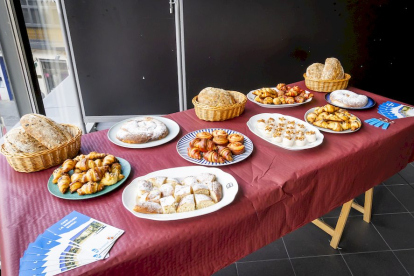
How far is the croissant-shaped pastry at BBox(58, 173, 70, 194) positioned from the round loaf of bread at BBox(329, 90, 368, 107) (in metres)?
1.52

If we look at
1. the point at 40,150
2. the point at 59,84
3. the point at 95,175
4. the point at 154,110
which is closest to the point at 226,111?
the point at 95,175

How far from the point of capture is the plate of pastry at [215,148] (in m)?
1.23

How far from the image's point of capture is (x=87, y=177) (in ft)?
3.46

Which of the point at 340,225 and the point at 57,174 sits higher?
the point at 57,174

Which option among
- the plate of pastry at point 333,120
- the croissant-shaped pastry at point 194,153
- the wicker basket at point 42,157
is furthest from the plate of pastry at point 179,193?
the plate of pastry at point 333,120

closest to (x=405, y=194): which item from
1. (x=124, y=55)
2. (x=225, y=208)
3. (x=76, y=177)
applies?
(x=225, y=208)

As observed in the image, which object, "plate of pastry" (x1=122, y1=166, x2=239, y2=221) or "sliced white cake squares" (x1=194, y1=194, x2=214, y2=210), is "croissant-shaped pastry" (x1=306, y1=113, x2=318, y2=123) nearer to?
"plate of pastry" (x1=122, y1=166, x2=239, y2=221)

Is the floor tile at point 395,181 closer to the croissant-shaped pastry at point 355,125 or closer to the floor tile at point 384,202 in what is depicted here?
the floor tile at point 384,202

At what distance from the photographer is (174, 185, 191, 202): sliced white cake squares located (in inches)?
39.0

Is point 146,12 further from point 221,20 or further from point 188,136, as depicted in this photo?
point 188,136

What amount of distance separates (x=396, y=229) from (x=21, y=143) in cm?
233

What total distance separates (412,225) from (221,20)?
2.50 meters

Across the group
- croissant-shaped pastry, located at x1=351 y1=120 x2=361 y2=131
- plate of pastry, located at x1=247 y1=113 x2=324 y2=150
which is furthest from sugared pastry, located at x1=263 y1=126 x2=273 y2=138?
croissant-shaped pastry, located at x1=351 y1=120 x2=361 y2=131

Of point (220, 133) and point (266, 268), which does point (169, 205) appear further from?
point (266, 268)
